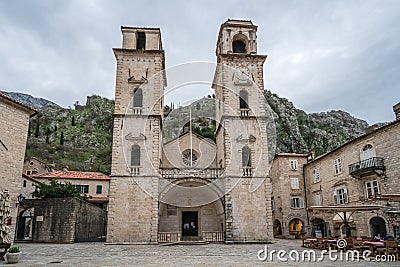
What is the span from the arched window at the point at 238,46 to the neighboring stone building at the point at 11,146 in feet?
55.9

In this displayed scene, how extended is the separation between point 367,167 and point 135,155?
1549cm

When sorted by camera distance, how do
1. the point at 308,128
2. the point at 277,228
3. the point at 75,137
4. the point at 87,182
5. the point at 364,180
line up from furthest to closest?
the point at 75,137 → the point at 308,128 → the point at 87,182 → the point at 277,228 → the point at 364,180

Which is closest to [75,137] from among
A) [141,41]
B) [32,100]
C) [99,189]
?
[99,189]

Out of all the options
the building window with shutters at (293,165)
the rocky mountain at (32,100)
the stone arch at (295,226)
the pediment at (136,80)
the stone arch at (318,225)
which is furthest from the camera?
the rocky mountain at (32,100)

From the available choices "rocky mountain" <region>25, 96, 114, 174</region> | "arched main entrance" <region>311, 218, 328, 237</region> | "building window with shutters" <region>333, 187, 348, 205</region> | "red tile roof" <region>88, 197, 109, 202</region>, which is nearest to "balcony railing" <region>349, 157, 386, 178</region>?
"building window with shutters" <region>333, 187, 348, 205</region>

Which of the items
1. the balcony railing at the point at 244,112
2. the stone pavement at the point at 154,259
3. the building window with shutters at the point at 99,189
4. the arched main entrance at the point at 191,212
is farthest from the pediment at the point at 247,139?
the building window with shutters at the point at 99,189

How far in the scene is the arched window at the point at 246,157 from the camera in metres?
23.0

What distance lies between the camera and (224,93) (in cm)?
2397

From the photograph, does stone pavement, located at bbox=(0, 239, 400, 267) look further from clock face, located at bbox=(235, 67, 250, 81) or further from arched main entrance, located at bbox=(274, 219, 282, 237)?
arched main entrance, located at bbox=(274, 219, 282, 237)

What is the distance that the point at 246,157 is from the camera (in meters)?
23.1

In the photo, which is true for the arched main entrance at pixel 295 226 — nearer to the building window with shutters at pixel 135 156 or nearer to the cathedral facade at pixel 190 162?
the cathedral facade at pixel 190 162

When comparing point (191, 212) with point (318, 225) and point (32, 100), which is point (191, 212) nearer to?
point (318, 225)

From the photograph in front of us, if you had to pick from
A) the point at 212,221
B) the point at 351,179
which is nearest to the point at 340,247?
the point at 351,179

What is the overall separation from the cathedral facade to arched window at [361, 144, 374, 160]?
257 inches
